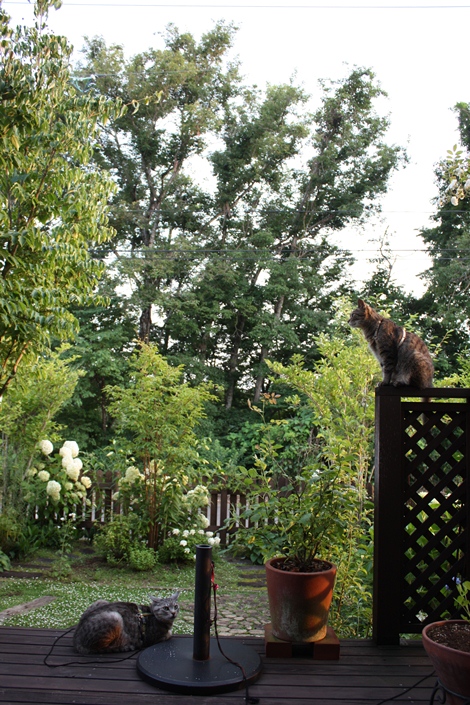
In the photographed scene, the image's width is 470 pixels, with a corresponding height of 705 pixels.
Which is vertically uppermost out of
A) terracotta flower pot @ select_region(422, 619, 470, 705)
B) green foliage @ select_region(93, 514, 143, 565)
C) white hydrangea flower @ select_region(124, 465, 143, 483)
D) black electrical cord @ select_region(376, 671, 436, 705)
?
white hydrangea flower @ select_region(124, 465, 143, 483)

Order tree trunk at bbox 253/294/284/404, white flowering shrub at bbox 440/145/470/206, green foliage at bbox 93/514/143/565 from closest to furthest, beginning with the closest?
1. white flowering shrub at bbox 440/145/470/206
2. green foliage at bbox 93/514/143/565
3. tree trunk at bbox 253/294/284/404

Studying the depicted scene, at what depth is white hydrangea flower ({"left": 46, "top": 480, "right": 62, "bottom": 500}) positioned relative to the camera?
516cm

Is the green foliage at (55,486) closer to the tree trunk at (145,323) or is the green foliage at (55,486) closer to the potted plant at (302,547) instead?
the potted plant at (302,547)

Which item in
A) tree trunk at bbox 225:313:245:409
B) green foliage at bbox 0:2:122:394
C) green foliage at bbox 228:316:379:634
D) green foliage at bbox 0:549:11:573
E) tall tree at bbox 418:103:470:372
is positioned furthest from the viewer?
tree trunk at bbox 225:313:245:409

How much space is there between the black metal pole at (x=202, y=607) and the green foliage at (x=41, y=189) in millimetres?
1749

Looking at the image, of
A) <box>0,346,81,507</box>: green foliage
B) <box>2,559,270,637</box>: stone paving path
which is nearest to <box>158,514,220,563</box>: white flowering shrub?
<box>2,559,270,637</box>: stone paving path

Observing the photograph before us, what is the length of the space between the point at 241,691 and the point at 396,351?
1536 millimetres

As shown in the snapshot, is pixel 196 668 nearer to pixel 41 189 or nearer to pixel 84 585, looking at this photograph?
pixel 84 585

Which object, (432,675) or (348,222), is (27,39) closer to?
(432,675)

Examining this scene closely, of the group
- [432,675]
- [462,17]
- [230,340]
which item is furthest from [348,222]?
[432,675]

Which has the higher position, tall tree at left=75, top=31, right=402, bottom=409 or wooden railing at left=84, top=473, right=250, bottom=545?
tall tree at left=75, top=31, right=402, bottom=409

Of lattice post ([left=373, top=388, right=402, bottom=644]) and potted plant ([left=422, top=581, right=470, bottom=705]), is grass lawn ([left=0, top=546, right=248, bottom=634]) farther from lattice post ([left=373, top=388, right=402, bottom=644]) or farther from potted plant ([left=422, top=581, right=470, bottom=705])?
potted plant ([left=422, top=581, right=470, bottom=705])

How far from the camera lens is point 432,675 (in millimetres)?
1906

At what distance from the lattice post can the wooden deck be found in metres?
0.11
